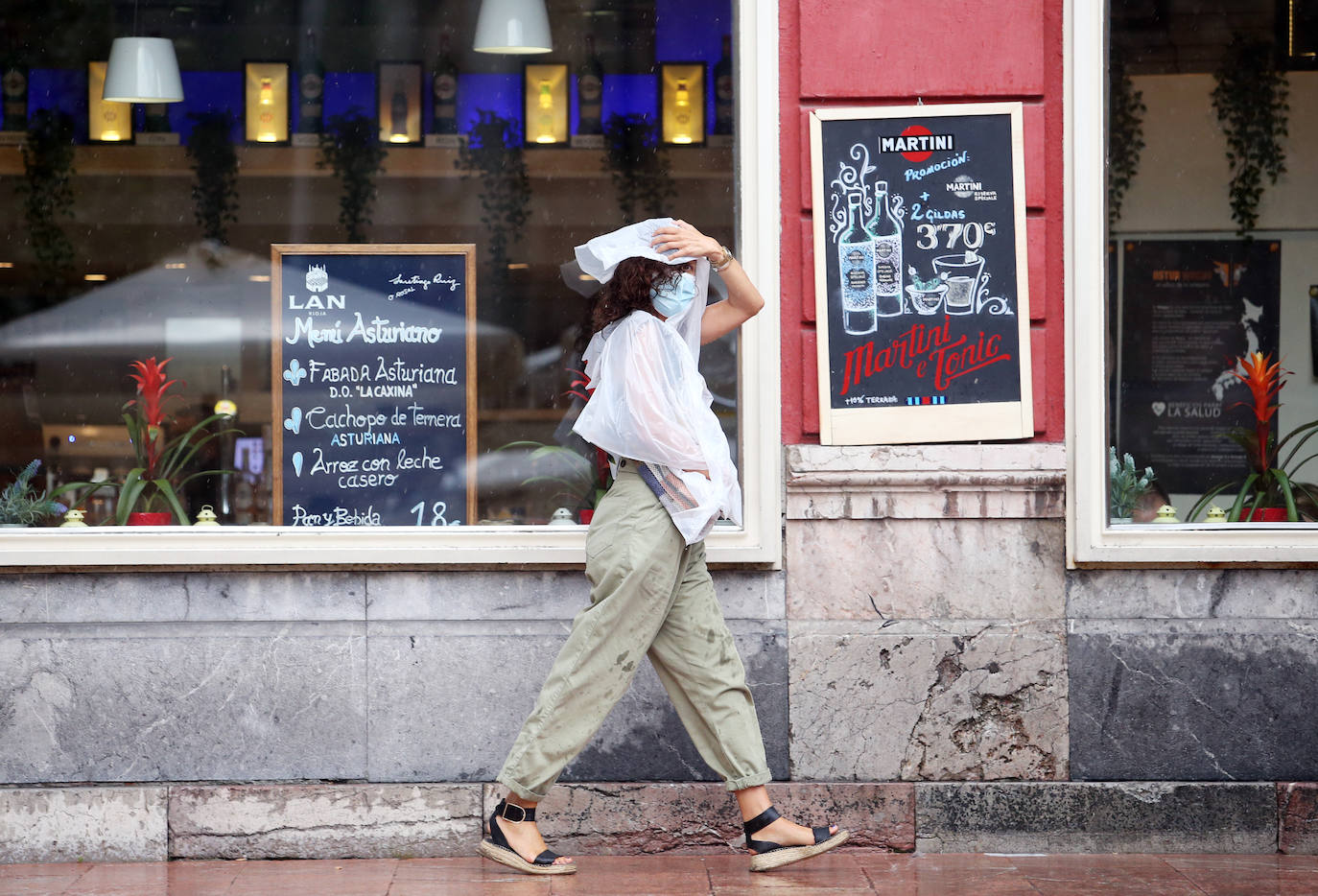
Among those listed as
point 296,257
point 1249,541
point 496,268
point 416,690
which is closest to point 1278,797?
point 1249,541

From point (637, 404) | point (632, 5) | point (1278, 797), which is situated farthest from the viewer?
point (632, 5)

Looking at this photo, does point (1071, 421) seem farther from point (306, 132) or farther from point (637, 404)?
point (306, 132)

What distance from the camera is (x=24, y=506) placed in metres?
5.30

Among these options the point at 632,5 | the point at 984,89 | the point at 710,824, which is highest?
the point at 632,5

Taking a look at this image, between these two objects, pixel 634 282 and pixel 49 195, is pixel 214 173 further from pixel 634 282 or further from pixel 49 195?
pixel 634 282

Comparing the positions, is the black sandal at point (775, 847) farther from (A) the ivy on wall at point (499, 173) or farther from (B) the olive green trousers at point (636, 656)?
(A) the ivy on wall at point (499, 173)

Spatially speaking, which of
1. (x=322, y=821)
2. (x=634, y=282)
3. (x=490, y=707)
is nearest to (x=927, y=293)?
(x=634, y=282)

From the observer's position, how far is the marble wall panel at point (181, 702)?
4.87 m

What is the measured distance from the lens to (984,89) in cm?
493

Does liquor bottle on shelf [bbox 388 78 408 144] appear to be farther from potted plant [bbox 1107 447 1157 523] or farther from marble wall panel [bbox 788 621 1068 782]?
potted plant [bbox 1107 447 1157 523]

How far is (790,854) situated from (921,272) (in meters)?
1.94

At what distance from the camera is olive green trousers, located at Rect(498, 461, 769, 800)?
425 centimetres

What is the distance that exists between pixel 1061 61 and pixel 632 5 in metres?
1.58

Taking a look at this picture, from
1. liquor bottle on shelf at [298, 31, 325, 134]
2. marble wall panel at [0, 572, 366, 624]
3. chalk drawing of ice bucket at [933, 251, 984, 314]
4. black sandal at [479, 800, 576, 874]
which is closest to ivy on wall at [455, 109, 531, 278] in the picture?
liquor bottle on shelf at [298, 31, 325, 134]
